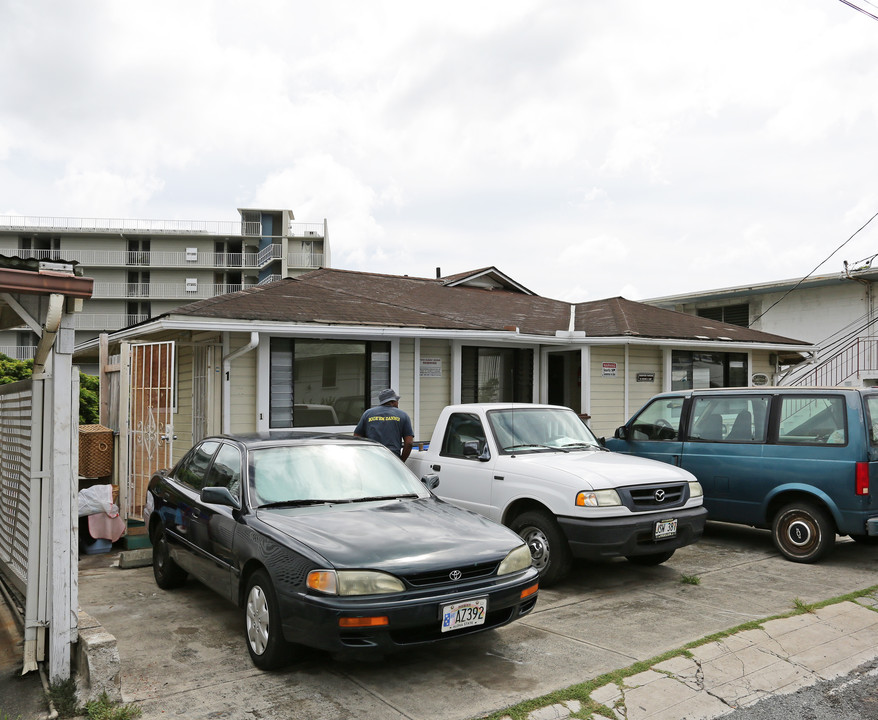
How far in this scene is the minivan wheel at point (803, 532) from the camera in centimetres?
710

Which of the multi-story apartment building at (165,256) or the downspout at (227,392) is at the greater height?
the multi-story apartment building at (165,256)

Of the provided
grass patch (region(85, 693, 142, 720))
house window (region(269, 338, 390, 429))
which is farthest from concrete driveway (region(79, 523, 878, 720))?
house window (region(269, 338, 390, 429))

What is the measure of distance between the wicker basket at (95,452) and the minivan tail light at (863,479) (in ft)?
27.6

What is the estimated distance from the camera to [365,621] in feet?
12.9

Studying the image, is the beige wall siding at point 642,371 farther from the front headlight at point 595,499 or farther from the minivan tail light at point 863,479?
the front headlight at point 595,499

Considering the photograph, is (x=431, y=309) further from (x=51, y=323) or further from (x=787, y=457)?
(x=51, y=323)

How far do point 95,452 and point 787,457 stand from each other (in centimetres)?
798

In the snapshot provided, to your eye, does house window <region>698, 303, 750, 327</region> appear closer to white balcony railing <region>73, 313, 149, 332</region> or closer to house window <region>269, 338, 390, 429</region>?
house window <region>269, 338, 390, 429</region>

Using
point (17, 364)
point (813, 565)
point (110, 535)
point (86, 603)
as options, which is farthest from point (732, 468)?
point (17, 364)

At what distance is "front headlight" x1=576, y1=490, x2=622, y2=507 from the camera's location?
612cm

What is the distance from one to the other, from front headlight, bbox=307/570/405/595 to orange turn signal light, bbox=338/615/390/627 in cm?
14

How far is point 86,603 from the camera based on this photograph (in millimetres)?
6070

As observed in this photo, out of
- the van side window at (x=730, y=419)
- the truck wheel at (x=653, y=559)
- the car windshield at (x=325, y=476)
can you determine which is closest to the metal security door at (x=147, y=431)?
the car windshield at (x=325, y=476)

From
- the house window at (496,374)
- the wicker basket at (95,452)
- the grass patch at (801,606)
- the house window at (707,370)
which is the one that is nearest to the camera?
the grass patch at (801,606)
